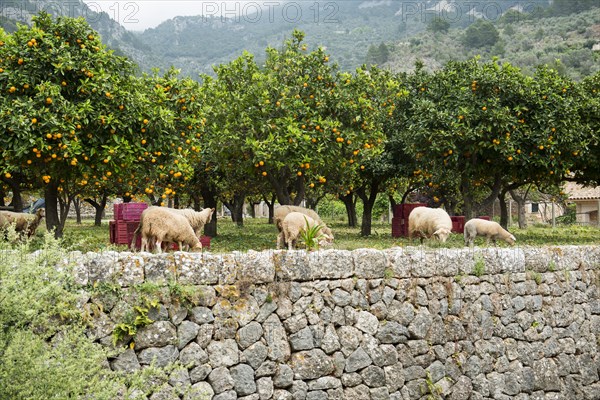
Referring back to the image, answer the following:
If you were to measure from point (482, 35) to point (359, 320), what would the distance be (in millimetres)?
103710

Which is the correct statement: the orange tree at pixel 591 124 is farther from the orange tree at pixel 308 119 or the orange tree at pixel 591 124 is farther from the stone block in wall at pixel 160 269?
the stone block in wall at pixel 160 269

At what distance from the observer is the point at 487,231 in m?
15.3

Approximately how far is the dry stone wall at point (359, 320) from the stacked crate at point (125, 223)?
7.06 metres

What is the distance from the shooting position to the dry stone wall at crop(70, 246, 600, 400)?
24.7ft

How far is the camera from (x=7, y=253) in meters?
5.89

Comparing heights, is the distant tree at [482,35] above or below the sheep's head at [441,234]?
above

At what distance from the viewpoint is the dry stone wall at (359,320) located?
7.53 m

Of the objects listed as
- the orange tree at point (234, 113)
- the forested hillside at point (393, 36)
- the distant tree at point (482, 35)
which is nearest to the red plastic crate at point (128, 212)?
the orange tree at point (234, 113)

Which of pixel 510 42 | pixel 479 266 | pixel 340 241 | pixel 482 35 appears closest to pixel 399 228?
pixel 340 241

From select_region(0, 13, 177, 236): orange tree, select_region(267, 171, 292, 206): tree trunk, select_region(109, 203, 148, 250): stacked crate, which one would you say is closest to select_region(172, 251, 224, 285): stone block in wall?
select_region(0, 13, 177, 236): orange tree

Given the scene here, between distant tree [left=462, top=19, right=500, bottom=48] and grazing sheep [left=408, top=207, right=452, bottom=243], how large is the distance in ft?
314

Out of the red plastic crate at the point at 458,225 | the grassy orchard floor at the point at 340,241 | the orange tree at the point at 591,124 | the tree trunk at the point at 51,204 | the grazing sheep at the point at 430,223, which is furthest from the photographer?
the red plastic crate at the point at 458,225

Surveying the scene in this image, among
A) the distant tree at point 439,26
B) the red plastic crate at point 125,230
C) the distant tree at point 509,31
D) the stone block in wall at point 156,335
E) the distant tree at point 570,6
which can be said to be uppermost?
the distant tree at point 570,6

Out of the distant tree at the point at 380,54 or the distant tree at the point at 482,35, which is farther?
the distant tree at the point at 380,54
